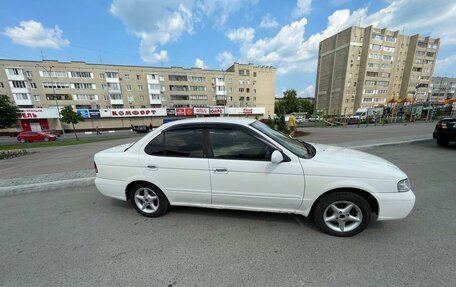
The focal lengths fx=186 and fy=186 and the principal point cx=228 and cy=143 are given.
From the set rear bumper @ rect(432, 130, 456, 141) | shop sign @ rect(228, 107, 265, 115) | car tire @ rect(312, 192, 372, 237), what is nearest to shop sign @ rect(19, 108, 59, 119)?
shop sign @ rect(228, 107, 265, 115)

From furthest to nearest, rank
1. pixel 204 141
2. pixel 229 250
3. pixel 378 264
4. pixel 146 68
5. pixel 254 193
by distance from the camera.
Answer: pixel 146 68
pixel 204 141
pixel 254 193
pixel 229 250
pixel 378 264

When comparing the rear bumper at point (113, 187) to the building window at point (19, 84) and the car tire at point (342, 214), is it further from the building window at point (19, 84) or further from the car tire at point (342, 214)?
the building window at point (19, 84)

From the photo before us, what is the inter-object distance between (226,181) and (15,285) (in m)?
2.51

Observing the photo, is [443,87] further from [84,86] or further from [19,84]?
[19,84]

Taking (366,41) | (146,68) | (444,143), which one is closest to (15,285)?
(444,143)

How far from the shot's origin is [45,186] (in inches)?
178

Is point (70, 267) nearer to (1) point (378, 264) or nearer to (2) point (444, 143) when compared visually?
(1) point (378, 264)

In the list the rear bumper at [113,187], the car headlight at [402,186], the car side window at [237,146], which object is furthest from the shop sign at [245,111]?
the car headlight at [402,186]

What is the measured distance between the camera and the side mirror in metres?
2.43

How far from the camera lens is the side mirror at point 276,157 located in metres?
2.43

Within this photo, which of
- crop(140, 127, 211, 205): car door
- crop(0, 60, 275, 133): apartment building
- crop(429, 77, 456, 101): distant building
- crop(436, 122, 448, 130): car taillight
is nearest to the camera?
crop(140, 127, 211, 205): car door

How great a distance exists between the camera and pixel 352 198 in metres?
2.47

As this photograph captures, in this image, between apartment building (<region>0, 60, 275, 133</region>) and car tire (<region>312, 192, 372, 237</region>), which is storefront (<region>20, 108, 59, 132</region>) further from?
car tire (<region>312, 192, 372, 237</region>)

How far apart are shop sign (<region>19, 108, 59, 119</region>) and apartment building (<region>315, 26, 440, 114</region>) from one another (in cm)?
6909
